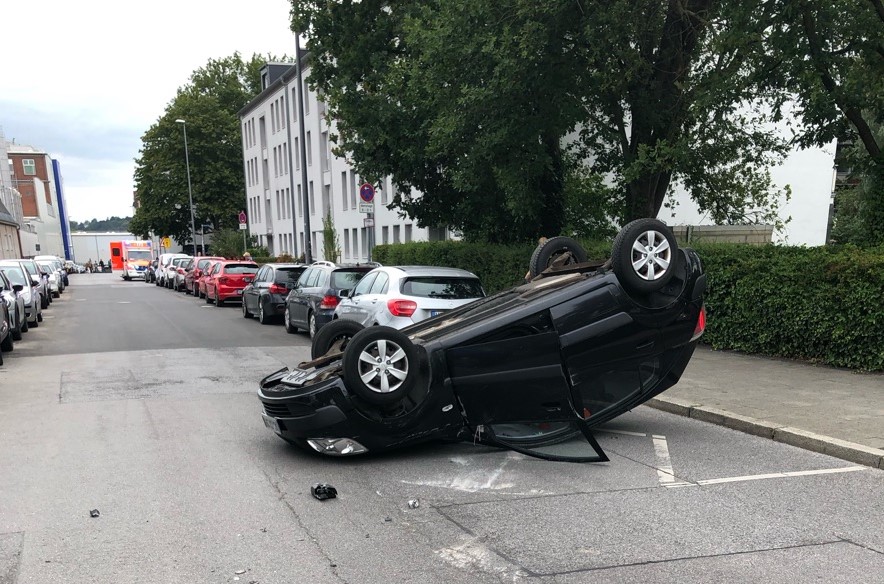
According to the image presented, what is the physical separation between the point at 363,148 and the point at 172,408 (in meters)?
10.8

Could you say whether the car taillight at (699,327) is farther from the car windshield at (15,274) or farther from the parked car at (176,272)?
the parked car at (176,272)

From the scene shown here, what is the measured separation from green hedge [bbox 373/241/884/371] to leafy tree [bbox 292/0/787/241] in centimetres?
232

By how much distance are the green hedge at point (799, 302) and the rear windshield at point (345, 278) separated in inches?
259

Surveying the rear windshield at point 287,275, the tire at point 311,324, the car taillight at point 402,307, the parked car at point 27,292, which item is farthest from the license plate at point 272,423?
the parked car at point 27,292

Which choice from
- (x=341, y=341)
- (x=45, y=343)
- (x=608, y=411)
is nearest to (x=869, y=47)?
(x=608, y=411)

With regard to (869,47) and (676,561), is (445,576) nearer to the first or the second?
(676,561)

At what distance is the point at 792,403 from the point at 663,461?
2.45 m

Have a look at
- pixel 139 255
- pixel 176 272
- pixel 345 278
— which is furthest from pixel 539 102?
pixel 139 255

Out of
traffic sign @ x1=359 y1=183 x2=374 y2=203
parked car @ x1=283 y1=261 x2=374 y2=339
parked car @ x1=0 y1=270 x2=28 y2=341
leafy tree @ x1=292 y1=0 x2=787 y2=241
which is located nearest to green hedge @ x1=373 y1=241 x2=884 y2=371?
leafy tree @ x1=292 y1=0 x2=787 y2=241

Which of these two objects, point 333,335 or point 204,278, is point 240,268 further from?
point 333,335

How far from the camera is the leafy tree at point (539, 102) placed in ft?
38.1

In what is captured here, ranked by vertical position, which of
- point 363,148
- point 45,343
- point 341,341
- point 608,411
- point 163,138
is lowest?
point 45,343

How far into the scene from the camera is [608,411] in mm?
6152

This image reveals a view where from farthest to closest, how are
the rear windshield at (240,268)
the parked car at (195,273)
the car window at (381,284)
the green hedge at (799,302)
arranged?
the parked car at (195,273)
the rear windshield at (240,268)
the car window at (381,284)
the green hedge at (799,302)
